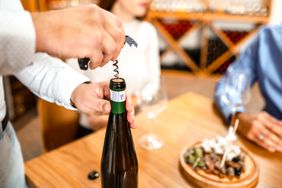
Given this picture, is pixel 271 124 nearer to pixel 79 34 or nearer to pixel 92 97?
pixel 92 97

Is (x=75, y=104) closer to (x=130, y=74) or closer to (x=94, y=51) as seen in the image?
(x=94, y=51)

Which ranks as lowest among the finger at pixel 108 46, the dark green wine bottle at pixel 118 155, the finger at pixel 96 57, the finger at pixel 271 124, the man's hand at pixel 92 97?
the finger at pixel 271 124

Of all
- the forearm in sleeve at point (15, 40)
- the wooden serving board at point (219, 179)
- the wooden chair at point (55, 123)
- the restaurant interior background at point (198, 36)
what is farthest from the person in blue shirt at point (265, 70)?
the restaurant interior background at point (198, 36)

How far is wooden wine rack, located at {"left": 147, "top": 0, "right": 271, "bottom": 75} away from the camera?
3.22 m

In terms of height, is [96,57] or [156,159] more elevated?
[96,57]

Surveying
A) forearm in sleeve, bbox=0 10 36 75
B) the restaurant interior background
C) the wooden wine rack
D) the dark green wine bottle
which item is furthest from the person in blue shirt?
the wooden wine rack

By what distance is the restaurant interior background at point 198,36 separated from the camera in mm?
3039

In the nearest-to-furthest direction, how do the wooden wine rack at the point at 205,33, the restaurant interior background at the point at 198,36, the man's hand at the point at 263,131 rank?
the man's hand at the point at 263,131, the restaurant interior background at the point at 198,36, the wooden wine rack at the point at 205,33

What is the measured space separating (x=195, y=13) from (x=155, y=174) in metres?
2.74

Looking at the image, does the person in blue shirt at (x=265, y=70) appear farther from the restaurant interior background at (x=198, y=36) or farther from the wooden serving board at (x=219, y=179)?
the restaurant interior background at (x=198, y=36)

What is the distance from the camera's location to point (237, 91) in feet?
3.96

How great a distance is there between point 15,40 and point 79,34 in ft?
0.30

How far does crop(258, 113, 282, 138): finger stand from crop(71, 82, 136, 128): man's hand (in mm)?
585

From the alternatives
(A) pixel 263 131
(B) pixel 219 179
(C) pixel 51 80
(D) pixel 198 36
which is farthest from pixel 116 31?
(D) pixel 198 36
